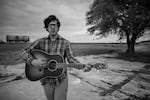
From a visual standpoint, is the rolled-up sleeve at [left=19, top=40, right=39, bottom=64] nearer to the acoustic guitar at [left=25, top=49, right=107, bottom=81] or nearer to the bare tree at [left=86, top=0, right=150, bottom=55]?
the acoustic guitar at [left=25, top=49, right=107, bottom=81]

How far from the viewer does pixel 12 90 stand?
3375mm

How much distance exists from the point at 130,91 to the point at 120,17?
1101 cm

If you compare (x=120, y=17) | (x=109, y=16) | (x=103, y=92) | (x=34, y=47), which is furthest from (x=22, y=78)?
(x=120, y=17)

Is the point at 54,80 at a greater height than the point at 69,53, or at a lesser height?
lesser

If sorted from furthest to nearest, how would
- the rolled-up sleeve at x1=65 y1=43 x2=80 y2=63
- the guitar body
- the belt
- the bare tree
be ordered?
the bare tree
the rolled-up sleeve at x1=65 y1=43 x2=80 y2=63
the guitar body
the belt

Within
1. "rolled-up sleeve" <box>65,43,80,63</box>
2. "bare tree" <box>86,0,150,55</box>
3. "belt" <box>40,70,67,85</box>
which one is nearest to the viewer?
"belt" <box>40,70,67,85</box>

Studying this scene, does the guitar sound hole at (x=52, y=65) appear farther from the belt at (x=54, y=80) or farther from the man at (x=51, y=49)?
the belt at (x=54, y=80)

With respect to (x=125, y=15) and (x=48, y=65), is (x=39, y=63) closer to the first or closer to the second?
(x=48, y=65)

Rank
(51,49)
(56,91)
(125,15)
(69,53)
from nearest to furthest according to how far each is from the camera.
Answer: (56,91)
(51,49)
(69,53)
(125,15)

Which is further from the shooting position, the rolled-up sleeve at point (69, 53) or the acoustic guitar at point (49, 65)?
the rolled-up sleeve at point (69, 53)

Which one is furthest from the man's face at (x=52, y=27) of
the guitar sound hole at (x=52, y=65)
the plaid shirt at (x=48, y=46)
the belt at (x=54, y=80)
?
the belt at (x=54, y=80)

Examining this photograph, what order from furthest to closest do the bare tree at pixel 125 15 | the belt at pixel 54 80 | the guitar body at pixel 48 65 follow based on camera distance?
the bare tree at pixel 125 15 → the guitar body at pixel 48 65 → the belt at pixel 54 80

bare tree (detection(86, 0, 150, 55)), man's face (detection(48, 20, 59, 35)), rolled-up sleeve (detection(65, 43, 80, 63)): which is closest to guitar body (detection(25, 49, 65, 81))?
rolled-up sleeve (detection(65, 43, 80, 63))

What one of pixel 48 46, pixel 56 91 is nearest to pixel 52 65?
pixel 48 46
